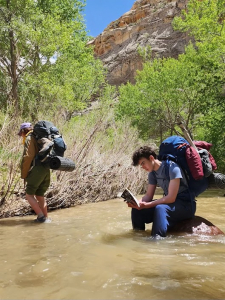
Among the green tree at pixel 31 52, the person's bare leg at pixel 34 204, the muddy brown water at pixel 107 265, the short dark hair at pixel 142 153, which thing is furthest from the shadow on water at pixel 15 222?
the green tree at pixel 31 52

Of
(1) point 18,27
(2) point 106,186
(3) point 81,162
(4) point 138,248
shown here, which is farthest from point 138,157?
(1) point 18,27

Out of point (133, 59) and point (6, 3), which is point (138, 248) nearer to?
point (6, 3)

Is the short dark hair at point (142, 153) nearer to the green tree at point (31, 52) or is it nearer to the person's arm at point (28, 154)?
the person's arm at point (28, 154)

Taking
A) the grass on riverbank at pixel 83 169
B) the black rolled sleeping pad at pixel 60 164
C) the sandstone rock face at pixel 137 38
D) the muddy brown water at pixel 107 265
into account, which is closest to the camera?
the muddy brown water at pixel 107 265

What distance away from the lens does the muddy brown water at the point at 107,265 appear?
6.49ft

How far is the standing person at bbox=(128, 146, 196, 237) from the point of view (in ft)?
12.2

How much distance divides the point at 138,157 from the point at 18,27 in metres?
11.9

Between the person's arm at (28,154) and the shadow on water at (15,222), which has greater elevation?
the person's arm at (28,154)

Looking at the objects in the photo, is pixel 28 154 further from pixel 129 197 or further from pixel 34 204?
pixel 129 197

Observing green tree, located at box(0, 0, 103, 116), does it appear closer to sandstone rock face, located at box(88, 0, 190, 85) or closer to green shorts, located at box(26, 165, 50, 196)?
green shorts, located at box(26, 165, 50, 196)

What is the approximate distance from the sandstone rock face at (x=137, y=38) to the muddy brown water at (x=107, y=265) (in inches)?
1871

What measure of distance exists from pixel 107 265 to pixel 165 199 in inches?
56.8

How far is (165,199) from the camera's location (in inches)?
149

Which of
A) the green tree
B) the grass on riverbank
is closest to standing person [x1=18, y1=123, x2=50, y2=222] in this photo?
the grass on riverbank
